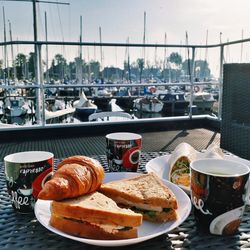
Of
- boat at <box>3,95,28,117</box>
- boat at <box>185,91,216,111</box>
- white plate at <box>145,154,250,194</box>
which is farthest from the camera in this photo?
boat at <box>185,91,216,111</box>

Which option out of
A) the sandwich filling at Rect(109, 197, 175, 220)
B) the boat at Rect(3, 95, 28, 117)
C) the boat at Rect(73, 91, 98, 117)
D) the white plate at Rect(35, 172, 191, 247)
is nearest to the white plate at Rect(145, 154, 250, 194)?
the white plate at Rect(35, 172, 191, 247)

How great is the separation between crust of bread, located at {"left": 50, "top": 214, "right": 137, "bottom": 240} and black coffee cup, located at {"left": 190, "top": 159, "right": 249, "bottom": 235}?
0.16 m

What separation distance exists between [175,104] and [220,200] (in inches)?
725

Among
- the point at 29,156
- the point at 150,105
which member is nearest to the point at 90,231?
the point at 29,156

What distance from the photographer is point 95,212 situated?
57 centimetres

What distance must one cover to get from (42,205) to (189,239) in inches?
13.6

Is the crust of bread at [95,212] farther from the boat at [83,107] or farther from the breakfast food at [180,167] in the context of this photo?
the boat at [83,107]

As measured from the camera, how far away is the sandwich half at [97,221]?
572mm

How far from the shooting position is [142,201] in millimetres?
661

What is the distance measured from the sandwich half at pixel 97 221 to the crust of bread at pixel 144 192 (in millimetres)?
79

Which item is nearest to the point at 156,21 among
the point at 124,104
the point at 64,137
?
the point at 124,104

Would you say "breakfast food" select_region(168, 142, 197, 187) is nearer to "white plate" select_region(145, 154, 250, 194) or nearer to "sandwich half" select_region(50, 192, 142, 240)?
"white plate" select_region(145, 154, 250, 194)

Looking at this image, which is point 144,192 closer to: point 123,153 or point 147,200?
point 147,200

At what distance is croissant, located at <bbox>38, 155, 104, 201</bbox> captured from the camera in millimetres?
604
